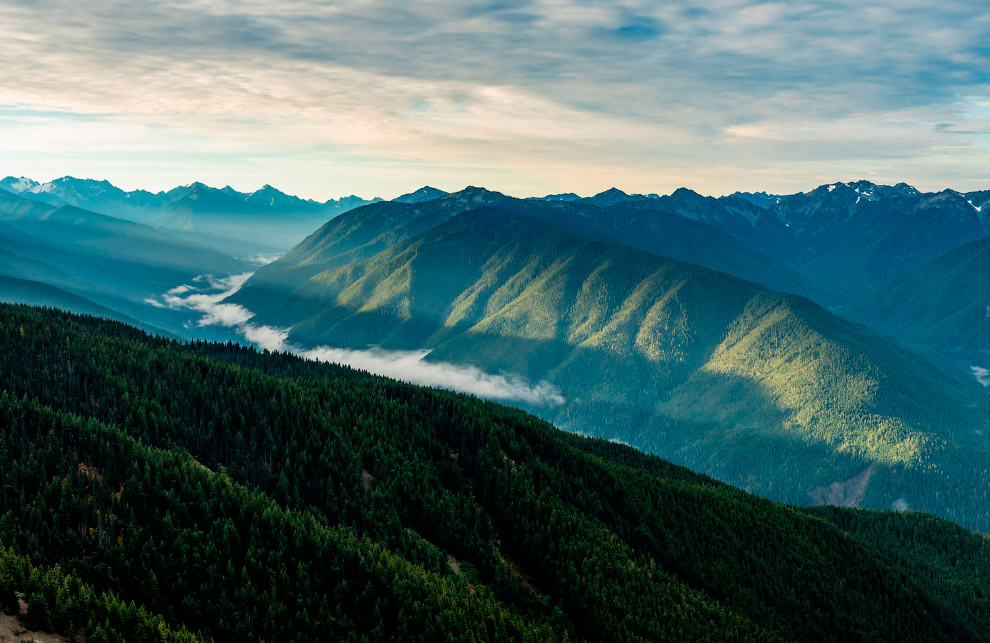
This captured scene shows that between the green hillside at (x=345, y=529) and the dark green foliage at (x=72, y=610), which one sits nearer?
the dark green foliage at (x=72, y=610)

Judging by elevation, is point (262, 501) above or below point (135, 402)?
below

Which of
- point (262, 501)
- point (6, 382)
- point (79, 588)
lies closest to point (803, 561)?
point (262, 501)

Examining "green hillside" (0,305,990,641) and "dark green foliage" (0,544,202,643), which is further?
"green hillside" (0,305,990,641)

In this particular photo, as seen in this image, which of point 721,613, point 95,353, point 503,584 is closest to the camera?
point 503,584

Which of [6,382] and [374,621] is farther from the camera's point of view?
[6,382]

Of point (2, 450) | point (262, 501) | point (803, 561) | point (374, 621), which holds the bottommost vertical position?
point (803, 561)

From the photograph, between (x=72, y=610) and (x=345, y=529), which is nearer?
(x=72, y=610)

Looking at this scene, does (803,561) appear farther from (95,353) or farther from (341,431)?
(95,353)

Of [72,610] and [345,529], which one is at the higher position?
[72,610]
